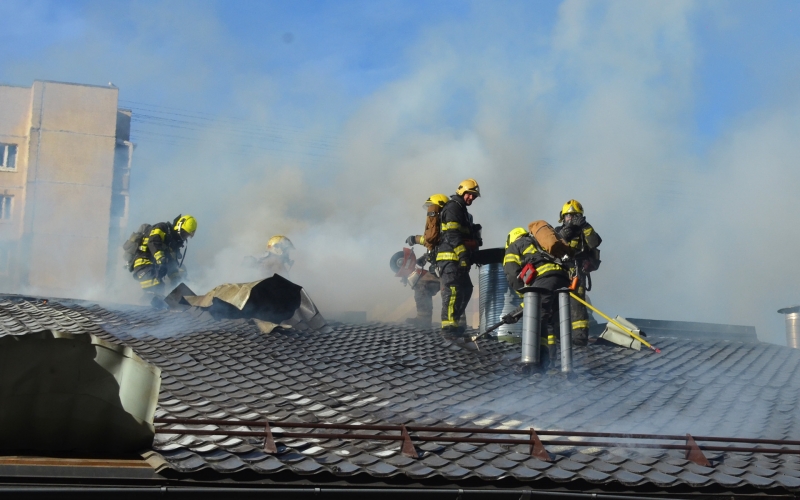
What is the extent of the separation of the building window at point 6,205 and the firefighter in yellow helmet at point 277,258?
20573 millimetres

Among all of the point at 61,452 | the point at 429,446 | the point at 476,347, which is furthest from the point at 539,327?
the point at 61,452

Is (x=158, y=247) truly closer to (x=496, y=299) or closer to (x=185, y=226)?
(x=185, y=226)

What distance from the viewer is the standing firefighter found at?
39.7ft

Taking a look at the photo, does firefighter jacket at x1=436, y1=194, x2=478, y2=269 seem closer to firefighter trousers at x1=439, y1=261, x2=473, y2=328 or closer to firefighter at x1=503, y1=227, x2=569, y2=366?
firefighter trousers at x1=439, y1=261, x2=473, y2=328

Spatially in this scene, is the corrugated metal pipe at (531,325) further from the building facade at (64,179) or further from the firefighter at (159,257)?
the building facade at (64,179)

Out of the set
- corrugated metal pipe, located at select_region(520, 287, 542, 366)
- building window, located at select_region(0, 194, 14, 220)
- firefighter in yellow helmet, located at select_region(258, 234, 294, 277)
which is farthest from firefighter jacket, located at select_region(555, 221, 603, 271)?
building window, located at select_region(0, 194, 14, 220)

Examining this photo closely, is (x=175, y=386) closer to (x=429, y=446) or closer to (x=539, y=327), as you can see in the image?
(x=429, y=446)

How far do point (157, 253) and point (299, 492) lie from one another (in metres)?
7.77

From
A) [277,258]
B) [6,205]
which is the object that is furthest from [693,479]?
[6,205]

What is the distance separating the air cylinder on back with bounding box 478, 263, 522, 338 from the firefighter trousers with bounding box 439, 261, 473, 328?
0.38 m

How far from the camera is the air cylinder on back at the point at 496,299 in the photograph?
1024 cm

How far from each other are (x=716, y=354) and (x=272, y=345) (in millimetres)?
5089

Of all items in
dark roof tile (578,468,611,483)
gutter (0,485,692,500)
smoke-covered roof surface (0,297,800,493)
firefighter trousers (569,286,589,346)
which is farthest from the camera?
firefighter trousers (569,286,589,346)

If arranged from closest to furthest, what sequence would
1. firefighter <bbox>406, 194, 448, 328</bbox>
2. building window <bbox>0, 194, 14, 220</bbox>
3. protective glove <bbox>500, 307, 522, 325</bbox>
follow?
protective glove <bbox>500, 307, 522, 325</bbox>, firefighter <bbox>406, 194, 448, 328</bbox>, building window <bbox>0, 194, 14, 220</bbox>
